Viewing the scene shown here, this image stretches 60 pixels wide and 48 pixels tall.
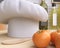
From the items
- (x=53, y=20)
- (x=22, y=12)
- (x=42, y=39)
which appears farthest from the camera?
(x=53, y=20)

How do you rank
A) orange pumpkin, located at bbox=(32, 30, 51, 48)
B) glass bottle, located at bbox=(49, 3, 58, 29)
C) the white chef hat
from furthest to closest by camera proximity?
glass bottle, located at bbox=(49, 3, 58, 29) → the white chef hat → orange pumpkin, located at bbox=(32, 30, 51, 48)

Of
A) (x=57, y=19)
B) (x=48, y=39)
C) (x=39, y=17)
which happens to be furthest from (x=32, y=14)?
(x=57, y=19)

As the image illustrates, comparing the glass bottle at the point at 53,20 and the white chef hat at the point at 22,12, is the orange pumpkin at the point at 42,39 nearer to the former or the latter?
the white chef hat at the point at 22,12

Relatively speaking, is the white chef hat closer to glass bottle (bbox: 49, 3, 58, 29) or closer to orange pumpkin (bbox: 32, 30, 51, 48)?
orange pumpkin (bbox: 32, 30, 51, 48)

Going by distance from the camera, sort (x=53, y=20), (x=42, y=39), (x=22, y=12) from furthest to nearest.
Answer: (x=53, y=20) → (x=22, y=12) → (x=42, y=39)

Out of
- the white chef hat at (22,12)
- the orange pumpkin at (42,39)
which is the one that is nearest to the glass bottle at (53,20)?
the white chef hat at (22,12)

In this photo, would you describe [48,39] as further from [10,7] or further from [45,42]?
[10,7]

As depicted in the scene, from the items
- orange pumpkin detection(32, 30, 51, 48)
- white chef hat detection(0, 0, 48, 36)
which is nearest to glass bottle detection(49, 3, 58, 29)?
white chef hat detection(0, 0, 48, 36)

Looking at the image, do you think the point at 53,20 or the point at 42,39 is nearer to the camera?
the point at 42,39

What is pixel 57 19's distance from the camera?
3.03ft

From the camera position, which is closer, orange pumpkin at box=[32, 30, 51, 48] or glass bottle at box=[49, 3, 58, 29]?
orange pumpkin at box=[32, 30, 51, 48]

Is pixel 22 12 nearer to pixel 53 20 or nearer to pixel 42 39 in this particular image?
pixel 42 39

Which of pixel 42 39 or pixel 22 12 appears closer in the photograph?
pixel 42 39

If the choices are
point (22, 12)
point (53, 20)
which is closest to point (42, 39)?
point (22, 12)
